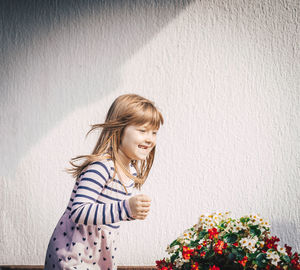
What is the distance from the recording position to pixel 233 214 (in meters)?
1.79

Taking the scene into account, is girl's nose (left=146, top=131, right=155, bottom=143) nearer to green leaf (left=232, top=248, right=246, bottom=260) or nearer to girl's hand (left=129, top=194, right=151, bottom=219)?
girl's hand (left=129, top=194, right=151, bottom=219)

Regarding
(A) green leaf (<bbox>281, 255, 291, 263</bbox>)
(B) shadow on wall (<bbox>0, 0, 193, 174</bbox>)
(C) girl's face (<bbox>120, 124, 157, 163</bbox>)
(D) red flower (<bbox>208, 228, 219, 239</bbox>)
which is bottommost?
(A) green leaf (<bbox>281, 255, 291, 263</bbox>)

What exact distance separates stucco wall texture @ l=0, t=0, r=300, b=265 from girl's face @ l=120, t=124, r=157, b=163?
67 cm

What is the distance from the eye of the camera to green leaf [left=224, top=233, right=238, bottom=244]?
112cm

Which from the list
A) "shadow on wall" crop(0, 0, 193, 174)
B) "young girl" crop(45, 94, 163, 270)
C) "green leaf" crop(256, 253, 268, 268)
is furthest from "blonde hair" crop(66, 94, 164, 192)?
"shadow on wall" crop(0, 0, 193, 174)

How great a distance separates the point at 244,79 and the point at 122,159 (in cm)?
112

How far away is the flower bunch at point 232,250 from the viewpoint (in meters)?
1.05

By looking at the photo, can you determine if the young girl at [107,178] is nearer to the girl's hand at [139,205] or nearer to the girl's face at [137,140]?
the girl's face at [137,140]

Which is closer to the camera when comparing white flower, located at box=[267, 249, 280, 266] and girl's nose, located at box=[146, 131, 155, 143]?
white flower, located at box=[267, 249, 280, 266]

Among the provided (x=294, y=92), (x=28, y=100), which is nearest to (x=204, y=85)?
(x=294, y=92)

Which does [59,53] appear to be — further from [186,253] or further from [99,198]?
[186,253]

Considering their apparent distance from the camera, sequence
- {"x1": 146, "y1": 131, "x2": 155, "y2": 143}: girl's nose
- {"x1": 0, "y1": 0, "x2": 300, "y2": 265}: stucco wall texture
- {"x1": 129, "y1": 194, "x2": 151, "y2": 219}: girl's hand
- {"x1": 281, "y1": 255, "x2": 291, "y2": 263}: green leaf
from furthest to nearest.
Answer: {"x1": 0, "y1": 0, "x2": 300, "y2": 265}: stucco wall texture
{"x1": 146, "y1": 131, "x2": 155, "y2": 143}: girl's nose
{"x1": 281, "y1": 255, "x2": 291, "y2": 263}: green leaf
{"x1": 129, "y1": 194, "x2": 151, "y2": 219}: girl's hand

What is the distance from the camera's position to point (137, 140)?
1.13m

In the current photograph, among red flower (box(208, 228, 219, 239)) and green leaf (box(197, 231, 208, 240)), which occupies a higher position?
red flower (box(208, 228, 219, 239))
